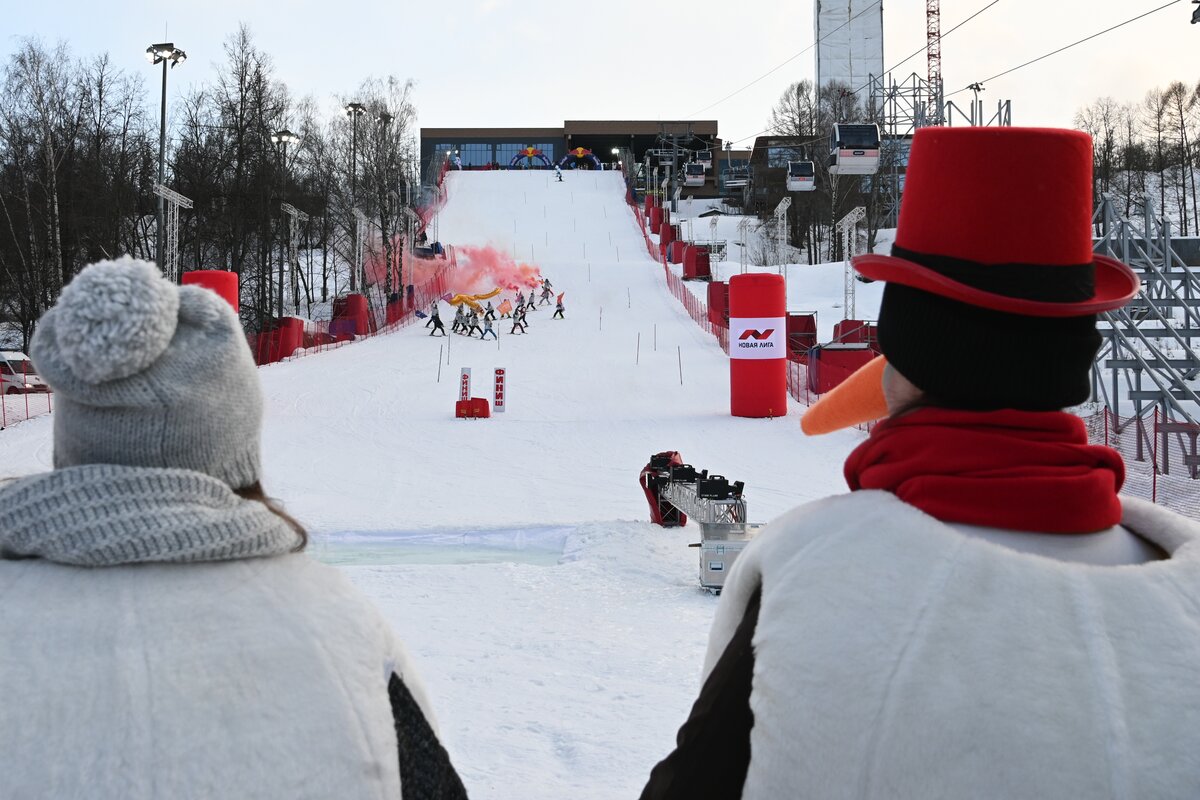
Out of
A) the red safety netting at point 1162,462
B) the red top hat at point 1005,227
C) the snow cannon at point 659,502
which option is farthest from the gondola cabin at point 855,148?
the red top hat at point 1005,227

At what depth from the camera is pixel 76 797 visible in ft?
4.81

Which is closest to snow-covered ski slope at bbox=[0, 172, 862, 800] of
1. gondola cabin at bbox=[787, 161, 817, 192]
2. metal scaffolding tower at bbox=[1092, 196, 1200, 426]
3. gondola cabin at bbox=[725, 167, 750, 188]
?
metal scaffolding tower at bbox=[1092, 196, 1200, 426]

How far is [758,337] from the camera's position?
18953mm

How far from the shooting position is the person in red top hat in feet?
4.61

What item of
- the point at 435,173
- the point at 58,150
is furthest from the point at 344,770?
the point at 435,173

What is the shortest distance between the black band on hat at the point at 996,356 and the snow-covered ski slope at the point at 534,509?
1255 mm

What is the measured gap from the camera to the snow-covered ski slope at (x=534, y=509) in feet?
17.3

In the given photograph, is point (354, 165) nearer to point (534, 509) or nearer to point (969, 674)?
point (534, 509)

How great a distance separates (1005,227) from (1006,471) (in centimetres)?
35

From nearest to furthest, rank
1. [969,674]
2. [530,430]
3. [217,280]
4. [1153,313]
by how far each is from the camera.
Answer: [969,674] < [1153,313] < [530,430] < [217,280]

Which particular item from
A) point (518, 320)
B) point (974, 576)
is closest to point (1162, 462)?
point (974, 576)

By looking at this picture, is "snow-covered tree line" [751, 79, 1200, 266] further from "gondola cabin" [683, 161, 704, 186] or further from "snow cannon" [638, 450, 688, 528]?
"snow cannon" [638, 450, 688, 528]

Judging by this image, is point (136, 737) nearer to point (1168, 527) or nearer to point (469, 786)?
point (1168, 527)

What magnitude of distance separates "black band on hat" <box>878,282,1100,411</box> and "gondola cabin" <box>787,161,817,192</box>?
33253 millimetres
